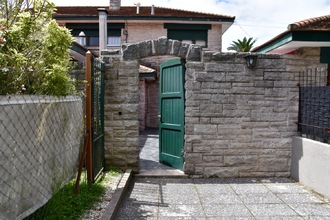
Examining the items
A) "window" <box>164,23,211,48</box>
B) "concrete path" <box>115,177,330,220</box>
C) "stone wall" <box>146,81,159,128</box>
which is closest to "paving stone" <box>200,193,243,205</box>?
"concrete path" <box>115,177,330,220</box>

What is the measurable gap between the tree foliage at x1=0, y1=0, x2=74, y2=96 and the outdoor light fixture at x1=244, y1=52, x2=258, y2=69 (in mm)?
3396

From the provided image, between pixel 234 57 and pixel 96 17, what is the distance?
10479 millimetres

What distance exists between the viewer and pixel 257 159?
5.59 meters

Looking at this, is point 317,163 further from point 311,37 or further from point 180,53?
point 180,53

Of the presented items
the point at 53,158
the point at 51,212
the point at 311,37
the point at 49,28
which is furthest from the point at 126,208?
the point at 311,37

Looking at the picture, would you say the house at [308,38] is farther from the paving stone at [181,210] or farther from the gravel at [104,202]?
the gravel at [104,202]

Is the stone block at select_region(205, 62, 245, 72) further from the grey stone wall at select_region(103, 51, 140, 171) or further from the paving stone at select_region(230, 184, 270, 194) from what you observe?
the paving stone at select_region(230, 184, 270, 194)

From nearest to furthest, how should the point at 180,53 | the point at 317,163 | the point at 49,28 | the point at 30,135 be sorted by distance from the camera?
the point at 30,135, the point at 49,28, the point at 317,163, the point at 180,53

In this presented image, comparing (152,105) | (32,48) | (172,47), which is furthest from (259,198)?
(152,105)

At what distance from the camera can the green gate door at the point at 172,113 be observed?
18.7 ft

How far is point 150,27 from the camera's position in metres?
14.4

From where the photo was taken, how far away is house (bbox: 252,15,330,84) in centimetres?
509

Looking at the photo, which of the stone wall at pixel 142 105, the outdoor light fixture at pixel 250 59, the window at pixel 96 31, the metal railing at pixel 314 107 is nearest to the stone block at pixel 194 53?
the outdoor light fixture at pixel 250 59

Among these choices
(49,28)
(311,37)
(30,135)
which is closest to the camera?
(30,135)
